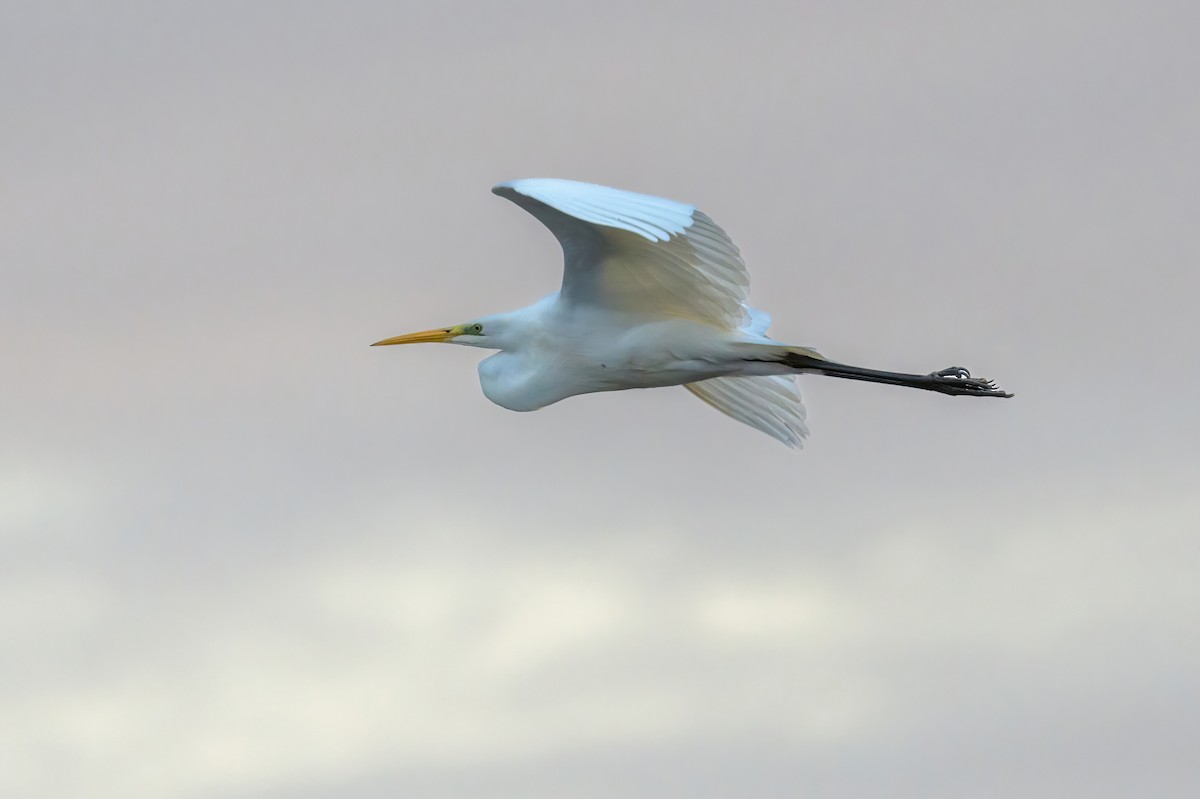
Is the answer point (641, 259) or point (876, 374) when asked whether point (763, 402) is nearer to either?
point (876, 374)

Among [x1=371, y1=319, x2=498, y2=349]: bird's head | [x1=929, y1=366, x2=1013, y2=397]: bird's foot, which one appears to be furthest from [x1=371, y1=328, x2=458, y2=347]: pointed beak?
[x1=929, y1=366, x2=1013, y2=397]: bird's foot

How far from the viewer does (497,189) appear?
53.4 ft

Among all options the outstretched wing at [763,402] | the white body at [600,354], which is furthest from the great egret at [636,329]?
the outstretched wing at [763,402]

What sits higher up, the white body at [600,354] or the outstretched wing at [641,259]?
the outstretched wing at [641,259]

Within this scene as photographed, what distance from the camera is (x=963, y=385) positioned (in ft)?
63.9

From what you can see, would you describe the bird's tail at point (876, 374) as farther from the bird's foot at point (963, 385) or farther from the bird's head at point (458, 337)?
the bird's head at point (458, 337)

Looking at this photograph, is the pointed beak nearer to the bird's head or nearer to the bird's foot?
the bird's head

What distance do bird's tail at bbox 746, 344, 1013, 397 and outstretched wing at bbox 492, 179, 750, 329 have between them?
0.43 m

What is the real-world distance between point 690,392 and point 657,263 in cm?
284

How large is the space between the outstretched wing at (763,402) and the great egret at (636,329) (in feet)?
1.85

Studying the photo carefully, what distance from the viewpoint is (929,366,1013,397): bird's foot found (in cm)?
1945

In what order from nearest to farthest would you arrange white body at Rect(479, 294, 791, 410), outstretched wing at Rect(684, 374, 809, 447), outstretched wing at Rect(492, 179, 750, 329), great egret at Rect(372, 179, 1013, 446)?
outstretched wing at Rect(492, 179, 750, 329), great egret at Rect(372, 179, 1013, 446), white body at Rect(479, 294, 791, 410), outstretched wing at Rect(684, 374, 809, 447)

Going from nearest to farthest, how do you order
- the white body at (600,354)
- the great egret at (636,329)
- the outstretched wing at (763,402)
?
the great egret at (636,329) → the white body at (600,354) → the outstretched wing at (763,402)

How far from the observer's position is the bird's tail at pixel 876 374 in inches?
715
